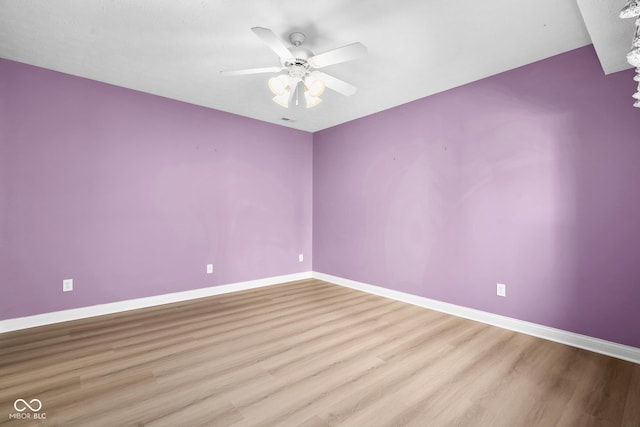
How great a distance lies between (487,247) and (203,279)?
11.3 ft

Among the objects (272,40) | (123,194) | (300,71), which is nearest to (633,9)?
(272,40)

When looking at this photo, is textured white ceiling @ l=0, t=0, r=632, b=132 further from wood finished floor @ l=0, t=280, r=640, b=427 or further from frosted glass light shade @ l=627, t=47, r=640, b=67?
wood finished floor @ l=0, t=280, r=640, b=427

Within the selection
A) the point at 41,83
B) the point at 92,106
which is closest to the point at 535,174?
the point at 92,106

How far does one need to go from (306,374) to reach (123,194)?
2817 millimetres

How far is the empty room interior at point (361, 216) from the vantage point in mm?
1789

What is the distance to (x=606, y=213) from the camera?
2268mm

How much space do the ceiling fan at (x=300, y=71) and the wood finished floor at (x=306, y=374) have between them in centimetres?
215

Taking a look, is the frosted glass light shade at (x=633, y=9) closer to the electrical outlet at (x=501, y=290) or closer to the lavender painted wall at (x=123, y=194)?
the electrical outlet at (x=501, y=290)

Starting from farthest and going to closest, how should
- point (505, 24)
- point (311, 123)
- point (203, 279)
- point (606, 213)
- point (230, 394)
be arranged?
point (311, 123) → point (203, 279) → point (606, 213) → point (505, 24) → point (230, 394)

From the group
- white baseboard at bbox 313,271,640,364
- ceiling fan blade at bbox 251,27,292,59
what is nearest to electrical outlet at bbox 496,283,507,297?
white baseboard at bbox 313,271,640,364

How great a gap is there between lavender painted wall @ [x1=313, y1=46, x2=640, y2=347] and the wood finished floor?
449 millimetres

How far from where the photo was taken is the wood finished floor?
5.11 feet

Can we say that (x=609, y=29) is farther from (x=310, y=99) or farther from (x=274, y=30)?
(x=274, y=30)

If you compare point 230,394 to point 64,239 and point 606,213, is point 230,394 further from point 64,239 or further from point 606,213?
point 606,213
